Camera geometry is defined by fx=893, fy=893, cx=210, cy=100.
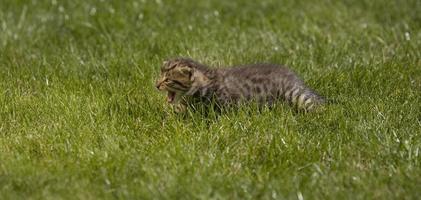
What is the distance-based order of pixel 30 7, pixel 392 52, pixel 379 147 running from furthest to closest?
1. pixel 30 7
2. pixel 392 52
3. pixel 379 147

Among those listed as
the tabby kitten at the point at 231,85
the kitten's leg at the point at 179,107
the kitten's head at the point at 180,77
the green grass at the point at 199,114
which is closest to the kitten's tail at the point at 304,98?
the tabby kitten at the point at 231,85

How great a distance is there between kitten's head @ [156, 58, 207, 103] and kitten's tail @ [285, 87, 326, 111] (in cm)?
81

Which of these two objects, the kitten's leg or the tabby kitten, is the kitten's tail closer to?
the tabby kitten

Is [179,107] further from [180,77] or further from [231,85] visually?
[231,85]

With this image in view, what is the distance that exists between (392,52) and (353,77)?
3.82 ft

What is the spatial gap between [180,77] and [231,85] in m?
0.48

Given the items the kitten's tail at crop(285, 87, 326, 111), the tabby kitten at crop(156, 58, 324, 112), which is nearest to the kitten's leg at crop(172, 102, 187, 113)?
the tabby kitten at crop(156, 58, 324, 112)

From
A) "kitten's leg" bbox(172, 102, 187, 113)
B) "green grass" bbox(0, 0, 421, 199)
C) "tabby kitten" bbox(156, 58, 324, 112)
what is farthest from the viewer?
"tabby kitten" bbox(156, 58, 324, 112)

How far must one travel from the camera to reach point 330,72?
884 cm

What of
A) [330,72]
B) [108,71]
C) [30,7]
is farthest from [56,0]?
[330,72]

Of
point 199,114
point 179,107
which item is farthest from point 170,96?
point 199,114

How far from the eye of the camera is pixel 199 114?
301 inches

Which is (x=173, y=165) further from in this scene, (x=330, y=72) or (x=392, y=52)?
(x=392, y=52)

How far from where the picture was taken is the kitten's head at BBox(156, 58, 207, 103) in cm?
782
